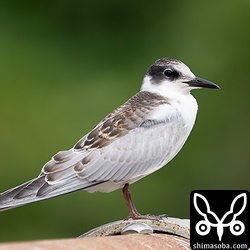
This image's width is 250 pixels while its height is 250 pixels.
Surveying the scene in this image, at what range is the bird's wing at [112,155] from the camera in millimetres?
5273

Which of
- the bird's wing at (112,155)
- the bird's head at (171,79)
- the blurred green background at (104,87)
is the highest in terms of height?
the bird's head at (171,79)

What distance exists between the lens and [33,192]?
5.11 meters

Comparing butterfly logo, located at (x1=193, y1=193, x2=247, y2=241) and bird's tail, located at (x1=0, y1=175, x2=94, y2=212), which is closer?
butterfly logo, located at (x1=193, y1=193, x2=247, y2=241)

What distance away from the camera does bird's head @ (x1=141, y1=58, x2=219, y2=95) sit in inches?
225

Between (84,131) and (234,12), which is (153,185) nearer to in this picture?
(84,131)

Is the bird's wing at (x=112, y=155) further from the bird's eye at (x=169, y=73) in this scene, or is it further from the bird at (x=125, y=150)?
the bird's eye at (x=169, y=73)

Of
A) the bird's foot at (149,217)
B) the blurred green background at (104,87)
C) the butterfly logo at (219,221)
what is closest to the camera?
the butterfly logo at (219,221)

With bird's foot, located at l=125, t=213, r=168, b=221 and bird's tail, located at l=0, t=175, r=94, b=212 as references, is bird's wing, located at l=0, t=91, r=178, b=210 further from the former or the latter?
bird's foot, located at l=125, t=213, r=168, b=221

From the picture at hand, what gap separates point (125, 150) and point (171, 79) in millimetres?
536

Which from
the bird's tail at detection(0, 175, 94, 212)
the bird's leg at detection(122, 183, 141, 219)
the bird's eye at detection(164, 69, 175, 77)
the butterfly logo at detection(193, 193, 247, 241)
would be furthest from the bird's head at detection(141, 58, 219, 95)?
the butterfly logo at detection(193, 193, 247, 241)

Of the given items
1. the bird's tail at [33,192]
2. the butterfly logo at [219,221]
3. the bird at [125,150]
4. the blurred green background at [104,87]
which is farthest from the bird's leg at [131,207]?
the blurred green background at [104,87]

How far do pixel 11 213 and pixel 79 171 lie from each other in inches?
151

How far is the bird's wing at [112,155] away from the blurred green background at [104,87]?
3.08m

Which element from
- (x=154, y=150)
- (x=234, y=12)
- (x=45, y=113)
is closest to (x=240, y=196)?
(x=154, y=150)
